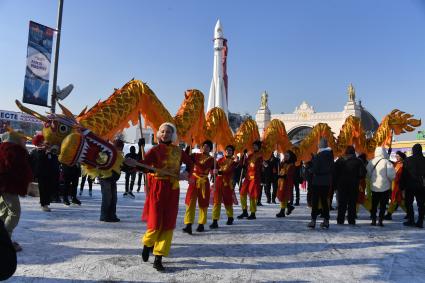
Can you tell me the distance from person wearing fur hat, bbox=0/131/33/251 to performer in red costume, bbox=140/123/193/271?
1609 mm

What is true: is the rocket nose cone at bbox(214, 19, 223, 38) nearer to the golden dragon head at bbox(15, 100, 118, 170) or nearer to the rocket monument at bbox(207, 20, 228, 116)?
the rocket monument at bbox(207, 20, 228, 116)

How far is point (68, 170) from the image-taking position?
383 inches

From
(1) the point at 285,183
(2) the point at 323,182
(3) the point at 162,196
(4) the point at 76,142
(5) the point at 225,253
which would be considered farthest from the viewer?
(1) the point at 285,183

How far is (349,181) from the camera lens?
805 centimetres

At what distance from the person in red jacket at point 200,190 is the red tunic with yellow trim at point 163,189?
181 cm

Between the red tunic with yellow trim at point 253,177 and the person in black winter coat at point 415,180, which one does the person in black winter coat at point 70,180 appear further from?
the person in black winter coat at point 415,180

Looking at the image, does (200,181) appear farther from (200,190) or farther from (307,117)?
(307,117)

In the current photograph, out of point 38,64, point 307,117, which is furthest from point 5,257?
point 307,117

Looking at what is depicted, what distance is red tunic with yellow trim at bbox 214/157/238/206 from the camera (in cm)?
749

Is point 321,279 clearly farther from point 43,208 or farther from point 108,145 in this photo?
point 43,208

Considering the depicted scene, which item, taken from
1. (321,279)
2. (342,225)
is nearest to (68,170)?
(342,225)

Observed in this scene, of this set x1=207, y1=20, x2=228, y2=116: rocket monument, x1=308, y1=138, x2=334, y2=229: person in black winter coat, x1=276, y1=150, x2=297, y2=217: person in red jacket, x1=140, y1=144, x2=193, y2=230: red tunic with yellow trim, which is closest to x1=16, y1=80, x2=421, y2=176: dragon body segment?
x1=140, y1=144, x2=193, y2=230: red tunic with yellow trim

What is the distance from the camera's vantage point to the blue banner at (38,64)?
10922mm

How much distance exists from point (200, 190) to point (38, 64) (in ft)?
24.6
